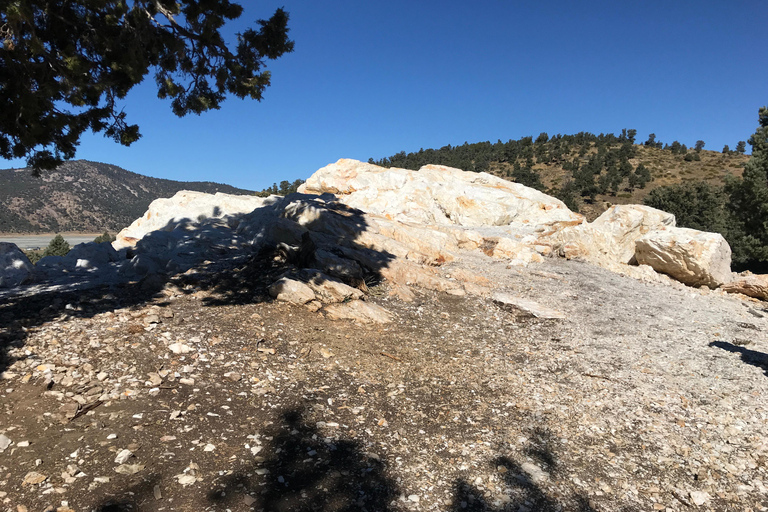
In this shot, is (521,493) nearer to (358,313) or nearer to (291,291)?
(358,313)

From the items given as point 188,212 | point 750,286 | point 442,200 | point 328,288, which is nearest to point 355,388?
point 328,288

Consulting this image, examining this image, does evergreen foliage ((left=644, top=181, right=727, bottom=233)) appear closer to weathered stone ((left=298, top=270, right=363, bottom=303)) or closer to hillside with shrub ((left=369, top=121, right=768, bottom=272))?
hillside with shrub ((left=369, top=121, right=768, bottom=272))

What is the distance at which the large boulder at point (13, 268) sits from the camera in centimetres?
829

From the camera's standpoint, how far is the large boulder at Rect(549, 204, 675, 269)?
16500mm

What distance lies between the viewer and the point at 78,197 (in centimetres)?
10256

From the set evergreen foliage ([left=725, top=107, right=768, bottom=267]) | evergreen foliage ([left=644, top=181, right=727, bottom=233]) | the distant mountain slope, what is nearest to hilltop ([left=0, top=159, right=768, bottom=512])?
evergreen foliage ([left=725, top=107, right=768, bottom=267])

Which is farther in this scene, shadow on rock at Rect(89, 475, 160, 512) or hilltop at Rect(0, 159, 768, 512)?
hilltop at Rect(0, 159, 768, 512)

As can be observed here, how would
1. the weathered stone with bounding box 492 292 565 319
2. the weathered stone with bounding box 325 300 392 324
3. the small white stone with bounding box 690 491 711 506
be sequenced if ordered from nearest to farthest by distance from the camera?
the small white stone with bounding box 690 491 711 506 → the weathered stone with bounding box 325 300 392 324 → the weathered stone with bounding box 492 292 565 319

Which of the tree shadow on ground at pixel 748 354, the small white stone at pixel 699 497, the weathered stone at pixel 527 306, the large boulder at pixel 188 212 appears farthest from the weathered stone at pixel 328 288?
the large boulder at pixel 188 212

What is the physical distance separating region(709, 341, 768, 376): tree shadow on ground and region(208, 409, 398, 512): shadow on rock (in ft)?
22.7

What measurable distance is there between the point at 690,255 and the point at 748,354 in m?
9.07

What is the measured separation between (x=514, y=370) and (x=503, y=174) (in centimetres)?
6180

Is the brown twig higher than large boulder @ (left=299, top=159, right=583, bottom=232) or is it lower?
lower

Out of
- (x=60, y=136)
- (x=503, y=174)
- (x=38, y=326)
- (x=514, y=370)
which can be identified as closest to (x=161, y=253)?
(x=60, y=136)
